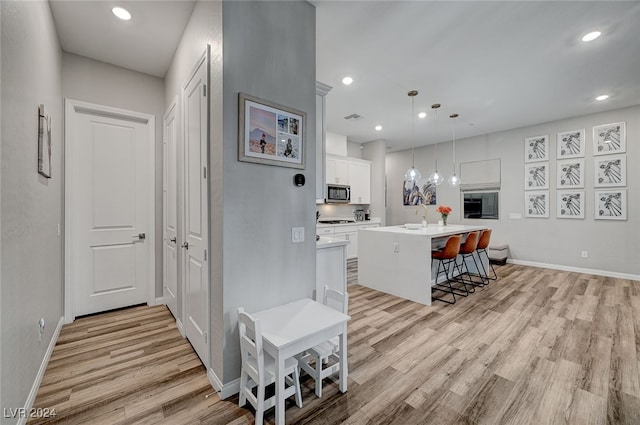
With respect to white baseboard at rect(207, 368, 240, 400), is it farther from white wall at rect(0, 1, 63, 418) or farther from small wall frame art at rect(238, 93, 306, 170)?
small wall frame art at rect(238, 93, 306, 170)

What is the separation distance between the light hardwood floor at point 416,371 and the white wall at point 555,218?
1968 mm

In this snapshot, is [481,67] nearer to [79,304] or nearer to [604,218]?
[604,218]

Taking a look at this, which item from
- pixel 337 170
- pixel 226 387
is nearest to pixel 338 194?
pixel 337 170

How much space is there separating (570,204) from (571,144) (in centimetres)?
115

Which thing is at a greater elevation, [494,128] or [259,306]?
[494,128]

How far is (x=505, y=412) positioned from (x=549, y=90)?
438 centimetres

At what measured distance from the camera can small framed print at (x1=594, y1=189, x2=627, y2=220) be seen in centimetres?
460

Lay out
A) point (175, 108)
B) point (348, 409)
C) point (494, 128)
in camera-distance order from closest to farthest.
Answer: point (348, 409)
point (175, 108)
point (494, 128)

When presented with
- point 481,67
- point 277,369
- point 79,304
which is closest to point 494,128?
point 481,67

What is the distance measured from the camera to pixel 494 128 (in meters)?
5.76

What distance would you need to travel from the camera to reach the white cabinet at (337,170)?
5961 mm

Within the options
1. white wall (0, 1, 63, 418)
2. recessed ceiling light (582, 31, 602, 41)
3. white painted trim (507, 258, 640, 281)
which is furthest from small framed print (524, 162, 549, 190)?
white wall (0, 1, 63, 418)

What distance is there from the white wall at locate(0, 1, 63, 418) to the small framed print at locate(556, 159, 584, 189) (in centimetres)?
740

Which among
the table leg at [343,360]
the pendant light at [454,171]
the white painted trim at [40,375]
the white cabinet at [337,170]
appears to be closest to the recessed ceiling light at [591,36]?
the pendant light at [454,171]
